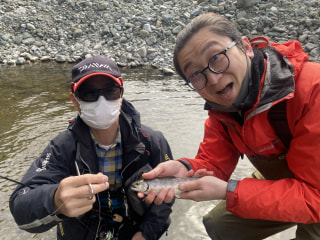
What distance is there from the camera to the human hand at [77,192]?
7.08 feet

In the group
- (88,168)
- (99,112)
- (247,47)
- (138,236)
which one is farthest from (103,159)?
(247,47)

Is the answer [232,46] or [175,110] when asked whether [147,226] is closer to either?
[232,46]

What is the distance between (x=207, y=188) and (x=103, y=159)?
4.55 ft

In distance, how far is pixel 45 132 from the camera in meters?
7.59

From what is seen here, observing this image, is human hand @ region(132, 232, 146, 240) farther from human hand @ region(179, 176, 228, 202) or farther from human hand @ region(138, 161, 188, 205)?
human hand @ region(179, 176, 228, 202)

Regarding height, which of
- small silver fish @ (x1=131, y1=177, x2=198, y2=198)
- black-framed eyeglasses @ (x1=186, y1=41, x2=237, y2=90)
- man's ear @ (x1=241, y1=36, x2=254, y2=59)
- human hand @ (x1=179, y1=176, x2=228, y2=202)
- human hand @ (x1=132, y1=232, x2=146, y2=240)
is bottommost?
human hand @ (x1=132, y1=232, x2=146, y2=240)

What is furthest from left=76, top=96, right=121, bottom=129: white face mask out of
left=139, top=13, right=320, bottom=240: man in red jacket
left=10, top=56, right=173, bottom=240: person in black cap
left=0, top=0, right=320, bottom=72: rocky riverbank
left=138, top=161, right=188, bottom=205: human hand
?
left=0, top=0, right=320, bottom=72: rocky riverbank

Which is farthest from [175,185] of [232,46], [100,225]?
[232,46]

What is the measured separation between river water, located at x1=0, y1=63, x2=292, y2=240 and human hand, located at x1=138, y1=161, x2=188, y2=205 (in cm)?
147

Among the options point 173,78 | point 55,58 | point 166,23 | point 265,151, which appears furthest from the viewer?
point 166,23

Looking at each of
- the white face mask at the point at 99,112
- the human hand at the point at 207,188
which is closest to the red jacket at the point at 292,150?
the human hand at the point at 207,188

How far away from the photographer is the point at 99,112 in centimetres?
303

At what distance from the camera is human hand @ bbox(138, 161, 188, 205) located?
109 inches

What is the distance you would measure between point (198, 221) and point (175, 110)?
545 centimetres
